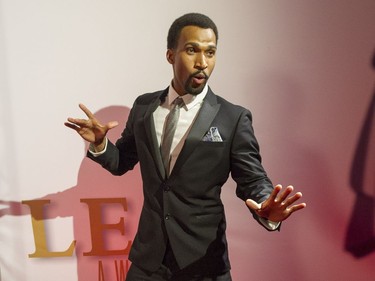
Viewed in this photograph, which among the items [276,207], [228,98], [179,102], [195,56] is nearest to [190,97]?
[179,102]

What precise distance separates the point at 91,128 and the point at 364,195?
1.34 m

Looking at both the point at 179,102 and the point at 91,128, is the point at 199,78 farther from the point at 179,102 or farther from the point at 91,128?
the point at 91,128

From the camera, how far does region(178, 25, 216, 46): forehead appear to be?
127 centimetres

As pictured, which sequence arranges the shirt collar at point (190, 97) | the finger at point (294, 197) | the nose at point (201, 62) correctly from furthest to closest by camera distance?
the shirt collar at point (190, 97) → the nose at point (201, 62) → the finger at point (294, 197)

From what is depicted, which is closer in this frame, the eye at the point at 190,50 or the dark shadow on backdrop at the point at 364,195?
the eye at the point at 190,50

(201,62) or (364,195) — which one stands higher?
(201,62)

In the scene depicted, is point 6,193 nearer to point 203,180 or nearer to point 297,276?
point 203,180

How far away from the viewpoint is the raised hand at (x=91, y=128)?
4.58ft

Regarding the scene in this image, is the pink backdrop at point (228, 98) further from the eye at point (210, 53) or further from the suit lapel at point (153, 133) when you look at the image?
the eye at point (210, 53)

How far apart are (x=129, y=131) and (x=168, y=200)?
0.34 meters

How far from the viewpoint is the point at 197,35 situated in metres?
1.27

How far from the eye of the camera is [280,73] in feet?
6.25

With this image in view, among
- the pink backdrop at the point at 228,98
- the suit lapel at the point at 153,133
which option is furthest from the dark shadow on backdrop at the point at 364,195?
the suit lapel at the point at 153,133

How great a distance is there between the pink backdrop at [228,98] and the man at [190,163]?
572mm
